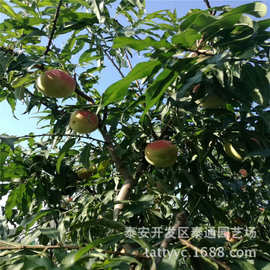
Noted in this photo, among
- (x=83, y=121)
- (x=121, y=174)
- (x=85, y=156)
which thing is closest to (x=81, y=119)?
(x=83, y=121)

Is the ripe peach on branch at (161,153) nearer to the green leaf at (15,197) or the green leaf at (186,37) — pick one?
the green leaf at (186,37)

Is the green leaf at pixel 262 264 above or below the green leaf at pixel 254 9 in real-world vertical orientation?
below

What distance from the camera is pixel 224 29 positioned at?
750mm

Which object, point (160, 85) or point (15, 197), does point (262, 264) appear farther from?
point (15, 197)

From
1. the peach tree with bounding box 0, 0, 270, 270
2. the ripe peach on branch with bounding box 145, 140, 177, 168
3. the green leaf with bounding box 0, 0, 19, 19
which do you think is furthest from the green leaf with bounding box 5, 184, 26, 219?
the green leaf with bounding box 0, 0, 19, 19

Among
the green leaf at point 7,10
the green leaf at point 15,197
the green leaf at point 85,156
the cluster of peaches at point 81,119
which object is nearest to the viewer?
the green leaf at point 7,10

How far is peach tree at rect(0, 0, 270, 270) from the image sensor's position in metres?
0.71

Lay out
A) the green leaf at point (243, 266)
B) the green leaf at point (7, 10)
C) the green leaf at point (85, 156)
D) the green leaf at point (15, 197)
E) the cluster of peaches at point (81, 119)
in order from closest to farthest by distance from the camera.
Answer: the green leaf at point (243, 266) < the green leaf at point (7, 10) < the cluster of peaches at point (81, 119) < the green leaf at point (85, 156) < the green leaf at point (15, 197)

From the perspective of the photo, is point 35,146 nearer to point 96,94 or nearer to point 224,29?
point 96,94

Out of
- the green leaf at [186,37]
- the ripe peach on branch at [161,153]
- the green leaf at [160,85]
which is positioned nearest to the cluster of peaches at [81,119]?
the ripe peach on branch at [161,153]

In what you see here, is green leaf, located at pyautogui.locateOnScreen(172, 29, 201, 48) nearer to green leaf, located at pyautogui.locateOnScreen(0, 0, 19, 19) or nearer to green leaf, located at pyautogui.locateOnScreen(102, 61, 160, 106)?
green leaf, located at pyautogui.locateOnScreen(102, 61, 160, 106)

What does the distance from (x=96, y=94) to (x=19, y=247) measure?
0.90m

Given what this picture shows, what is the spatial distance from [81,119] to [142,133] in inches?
10.0

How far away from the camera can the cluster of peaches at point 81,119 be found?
3.77ft
